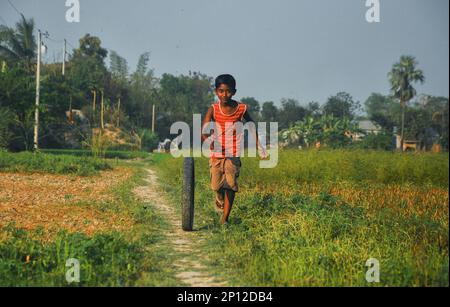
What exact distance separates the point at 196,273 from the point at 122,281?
63 cm

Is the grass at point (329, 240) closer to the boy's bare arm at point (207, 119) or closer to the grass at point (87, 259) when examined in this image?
the grass at point (87, 259)

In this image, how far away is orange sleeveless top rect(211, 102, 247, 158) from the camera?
539 centimetres

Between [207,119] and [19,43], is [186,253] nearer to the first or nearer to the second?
[207,119]

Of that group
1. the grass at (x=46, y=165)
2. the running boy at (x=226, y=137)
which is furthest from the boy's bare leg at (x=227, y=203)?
the grass at (x=46, y=165)

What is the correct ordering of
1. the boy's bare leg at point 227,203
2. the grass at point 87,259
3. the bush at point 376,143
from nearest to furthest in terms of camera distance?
the grass at point 87,259, the boy's bare leg at point 227,203, the bush at point 376,143

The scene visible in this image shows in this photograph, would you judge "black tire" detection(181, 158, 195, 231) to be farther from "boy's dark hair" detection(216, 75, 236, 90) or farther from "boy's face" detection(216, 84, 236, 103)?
"boy's dark hair" detection(216, 75, 236, 90)

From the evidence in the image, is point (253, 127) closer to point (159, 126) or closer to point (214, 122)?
point (214, 122)

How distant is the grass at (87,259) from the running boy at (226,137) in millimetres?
1083

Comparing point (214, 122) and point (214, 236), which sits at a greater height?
point (214, 122)

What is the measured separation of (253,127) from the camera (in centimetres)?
559

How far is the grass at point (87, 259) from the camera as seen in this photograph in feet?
10.7

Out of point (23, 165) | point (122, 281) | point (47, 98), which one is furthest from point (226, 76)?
point (47, 98)
